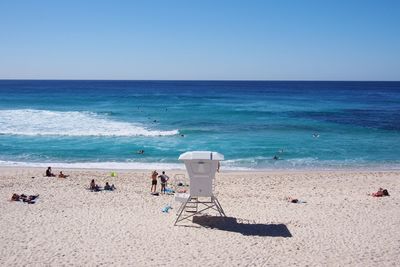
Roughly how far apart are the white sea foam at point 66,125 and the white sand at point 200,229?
52.9ft

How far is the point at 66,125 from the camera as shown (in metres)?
36.9

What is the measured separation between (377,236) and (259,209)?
12.9ft

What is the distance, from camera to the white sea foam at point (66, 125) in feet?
108

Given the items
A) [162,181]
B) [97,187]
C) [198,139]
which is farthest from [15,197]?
[198,139]

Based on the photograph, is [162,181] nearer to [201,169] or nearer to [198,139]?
Answer: [201,169]

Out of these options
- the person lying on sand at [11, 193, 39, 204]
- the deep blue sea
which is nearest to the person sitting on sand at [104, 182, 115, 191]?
the person lying on sand at [11, 193, 39, 204]

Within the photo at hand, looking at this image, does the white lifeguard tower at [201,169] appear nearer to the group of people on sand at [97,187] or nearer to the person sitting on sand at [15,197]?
the group of people on sand at [97,187]

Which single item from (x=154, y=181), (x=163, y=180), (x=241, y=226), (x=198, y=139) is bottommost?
(x=198, y=139)

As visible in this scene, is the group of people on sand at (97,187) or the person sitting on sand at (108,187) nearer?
the group of people on sand at (97,187)

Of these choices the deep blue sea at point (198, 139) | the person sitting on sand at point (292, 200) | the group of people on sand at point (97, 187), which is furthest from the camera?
the deep blue sea at point (198, 139)

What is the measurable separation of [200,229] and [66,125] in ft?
93.8

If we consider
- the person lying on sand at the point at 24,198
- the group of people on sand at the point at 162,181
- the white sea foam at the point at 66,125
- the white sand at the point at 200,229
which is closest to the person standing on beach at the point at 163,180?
the group of people on sand at the point at 162,181

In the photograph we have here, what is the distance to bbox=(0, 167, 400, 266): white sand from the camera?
9258 mm

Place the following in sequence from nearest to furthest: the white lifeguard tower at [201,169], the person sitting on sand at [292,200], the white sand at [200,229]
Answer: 1. the white sand at [200,229]
2. the white lifeguard tower at [201,169]
3. the person sitting on sand at [292,200]
